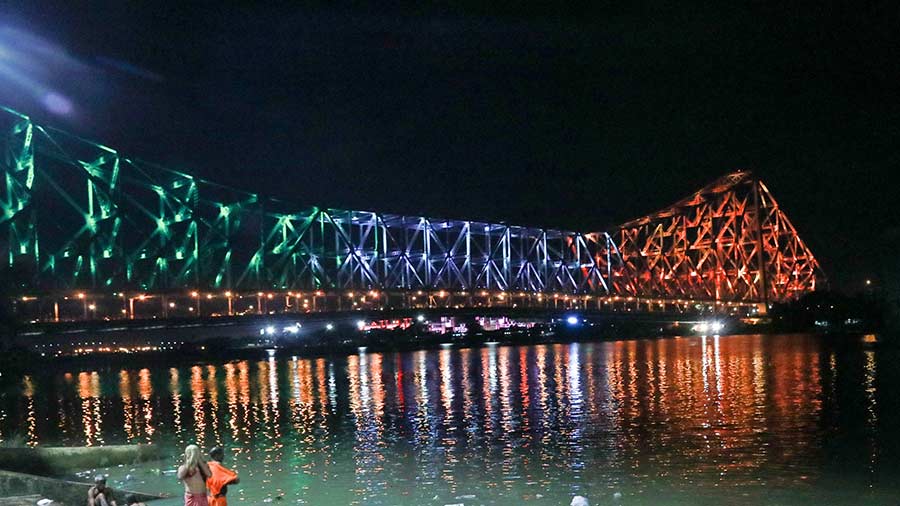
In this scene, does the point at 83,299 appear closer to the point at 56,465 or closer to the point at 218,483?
the point at 56,465

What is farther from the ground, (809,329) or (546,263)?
(546,263)

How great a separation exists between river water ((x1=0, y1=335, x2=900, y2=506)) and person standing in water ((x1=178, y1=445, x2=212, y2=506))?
226 inches

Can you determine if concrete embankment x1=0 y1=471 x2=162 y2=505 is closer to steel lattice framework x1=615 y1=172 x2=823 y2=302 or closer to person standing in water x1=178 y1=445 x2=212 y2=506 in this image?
person standing in water x1=178 y1=445 x2=212 y2=506

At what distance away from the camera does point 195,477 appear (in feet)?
37.0

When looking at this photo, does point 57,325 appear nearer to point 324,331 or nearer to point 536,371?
point 536,371

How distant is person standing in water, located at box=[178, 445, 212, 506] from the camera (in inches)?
443

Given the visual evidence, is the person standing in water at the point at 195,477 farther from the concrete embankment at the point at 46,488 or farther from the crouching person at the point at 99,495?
the concrete embankment at the point at 46,488

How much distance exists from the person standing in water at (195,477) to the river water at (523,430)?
18.8ft

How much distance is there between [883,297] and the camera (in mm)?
Answer: 70938

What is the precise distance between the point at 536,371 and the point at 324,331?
6472cm

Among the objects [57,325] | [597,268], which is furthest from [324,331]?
[57,325]

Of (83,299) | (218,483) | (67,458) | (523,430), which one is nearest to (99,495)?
(218,483)

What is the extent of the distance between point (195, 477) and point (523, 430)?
16224 millimetres

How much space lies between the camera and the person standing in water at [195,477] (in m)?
11.2
